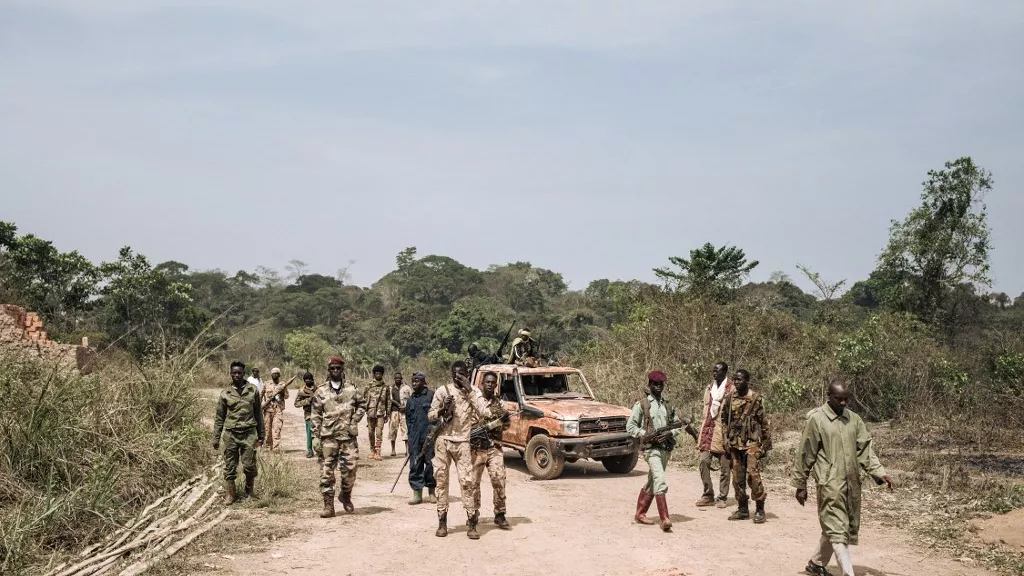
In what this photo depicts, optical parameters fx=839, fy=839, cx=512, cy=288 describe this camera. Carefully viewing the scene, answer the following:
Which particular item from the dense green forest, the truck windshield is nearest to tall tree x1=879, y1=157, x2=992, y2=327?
the dense green forest

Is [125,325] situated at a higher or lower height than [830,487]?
higher

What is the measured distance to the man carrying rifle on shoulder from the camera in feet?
29.1

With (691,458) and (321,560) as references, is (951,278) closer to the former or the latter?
(691,458)

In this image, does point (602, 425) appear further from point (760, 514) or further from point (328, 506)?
point (328, 506)

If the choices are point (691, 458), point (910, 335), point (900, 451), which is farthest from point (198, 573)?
point (910, 335)

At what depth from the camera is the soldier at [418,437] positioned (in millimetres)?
10812

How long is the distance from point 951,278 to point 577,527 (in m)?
26.2

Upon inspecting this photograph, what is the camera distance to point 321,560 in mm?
7883

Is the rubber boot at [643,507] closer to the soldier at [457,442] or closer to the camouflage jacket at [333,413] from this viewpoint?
the soldier at [457,442]

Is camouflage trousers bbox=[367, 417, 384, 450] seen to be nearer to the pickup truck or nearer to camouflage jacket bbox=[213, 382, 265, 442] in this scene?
the pickup truck

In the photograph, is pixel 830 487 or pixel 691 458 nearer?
pixel 830 487

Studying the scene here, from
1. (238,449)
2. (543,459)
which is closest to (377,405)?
(543,459)

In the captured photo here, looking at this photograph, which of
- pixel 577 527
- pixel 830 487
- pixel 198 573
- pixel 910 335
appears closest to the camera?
pixel 830 487

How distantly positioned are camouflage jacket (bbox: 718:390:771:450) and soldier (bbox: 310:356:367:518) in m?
4.37
